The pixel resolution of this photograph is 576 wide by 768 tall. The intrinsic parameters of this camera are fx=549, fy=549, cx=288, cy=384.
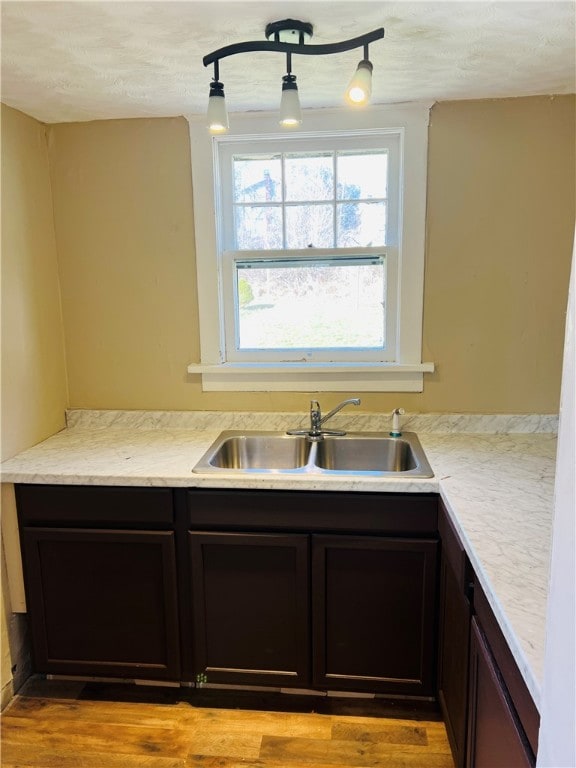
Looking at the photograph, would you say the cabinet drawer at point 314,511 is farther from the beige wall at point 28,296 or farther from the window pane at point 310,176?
the window pane at point 310,176

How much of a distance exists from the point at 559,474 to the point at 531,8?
4.45 feet

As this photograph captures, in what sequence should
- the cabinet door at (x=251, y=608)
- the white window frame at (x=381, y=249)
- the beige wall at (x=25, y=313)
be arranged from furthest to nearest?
1. the white window frame at (x=381, y=249)
2. the beige wall at (x=25, y=313)
3. the cabinet door at (x=251, y=608)

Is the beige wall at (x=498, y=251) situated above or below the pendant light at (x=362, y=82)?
below

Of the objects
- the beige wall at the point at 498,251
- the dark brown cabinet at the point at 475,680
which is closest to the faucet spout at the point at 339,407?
the beige wall at the point at 498,251

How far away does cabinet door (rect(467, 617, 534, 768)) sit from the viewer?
110cm

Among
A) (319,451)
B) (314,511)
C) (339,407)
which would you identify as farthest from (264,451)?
(314,511)

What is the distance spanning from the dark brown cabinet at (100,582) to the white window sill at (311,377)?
2.31 feet

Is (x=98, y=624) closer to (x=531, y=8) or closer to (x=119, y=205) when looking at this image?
(x=119, y=205)

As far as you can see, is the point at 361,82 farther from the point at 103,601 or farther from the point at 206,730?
the point at 206,730

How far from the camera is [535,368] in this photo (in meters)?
2.37

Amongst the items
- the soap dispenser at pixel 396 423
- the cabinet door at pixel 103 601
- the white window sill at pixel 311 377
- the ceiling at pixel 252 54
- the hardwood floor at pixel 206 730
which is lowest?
the hardwood floor at pixel 206 730

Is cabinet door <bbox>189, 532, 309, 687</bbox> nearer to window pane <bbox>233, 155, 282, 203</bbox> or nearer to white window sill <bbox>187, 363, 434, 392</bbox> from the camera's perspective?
white window sill <bbox>187, 363, 434, 392</bbox>

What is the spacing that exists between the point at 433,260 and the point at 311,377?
73 centimetres

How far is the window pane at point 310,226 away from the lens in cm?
244
